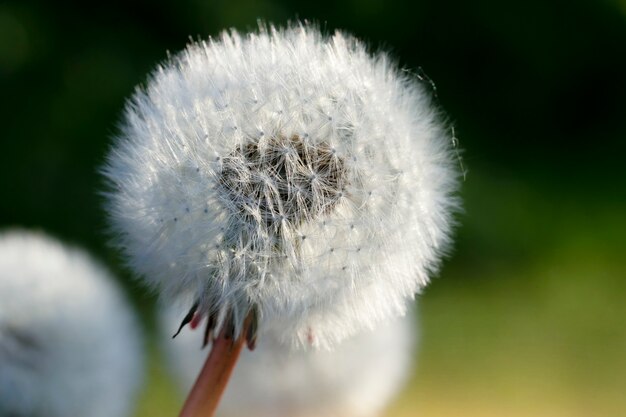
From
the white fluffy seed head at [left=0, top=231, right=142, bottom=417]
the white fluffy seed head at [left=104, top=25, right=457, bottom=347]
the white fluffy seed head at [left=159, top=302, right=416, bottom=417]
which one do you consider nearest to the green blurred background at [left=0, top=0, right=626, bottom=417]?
the white fluffy seed head at [left=159, top=302, right=416, bottom=417]

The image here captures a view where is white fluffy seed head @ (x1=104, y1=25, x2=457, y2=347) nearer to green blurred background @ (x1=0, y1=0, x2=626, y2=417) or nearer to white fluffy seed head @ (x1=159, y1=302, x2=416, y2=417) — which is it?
white fluffy seed head @ (x1=159, y1=302, x2=416, y2=417)

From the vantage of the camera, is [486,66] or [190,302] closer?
[190,302]

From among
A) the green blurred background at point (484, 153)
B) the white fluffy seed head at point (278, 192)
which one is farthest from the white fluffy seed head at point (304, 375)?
the green blurred background at point (484, 153)

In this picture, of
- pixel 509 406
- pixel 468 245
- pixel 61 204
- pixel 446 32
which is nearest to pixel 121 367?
pixel 509 406

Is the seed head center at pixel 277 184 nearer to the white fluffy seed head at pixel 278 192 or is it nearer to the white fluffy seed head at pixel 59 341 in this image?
the white fluffy seed head at pixel 278 192

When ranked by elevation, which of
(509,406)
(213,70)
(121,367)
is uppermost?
(213,70)

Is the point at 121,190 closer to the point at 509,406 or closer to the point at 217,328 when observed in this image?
the point at 217,328

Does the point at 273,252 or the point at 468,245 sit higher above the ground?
the point at 273,252
